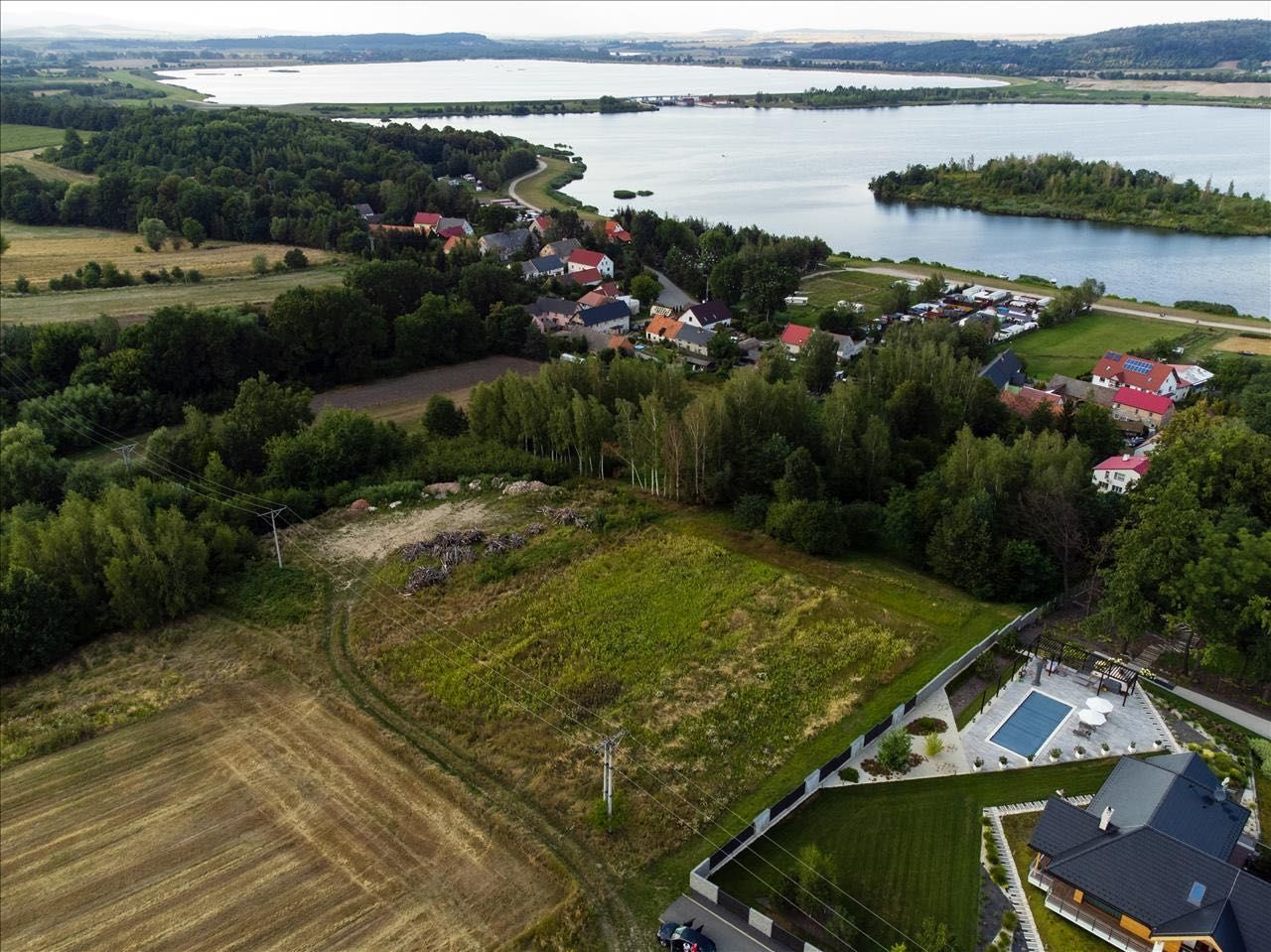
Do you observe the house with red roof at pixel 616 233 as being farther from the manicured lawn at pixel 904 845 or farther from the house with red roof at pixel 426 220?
the manicured lawn at pixel 904 845

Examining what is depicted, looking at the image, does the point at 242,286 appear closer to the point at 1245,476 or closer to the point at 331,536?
the point at 331,536

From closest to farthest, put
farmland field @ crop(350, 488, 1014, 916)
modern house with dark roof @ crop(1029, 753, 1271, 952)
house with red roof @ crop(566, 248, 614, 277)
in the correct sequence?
1. modern house with dark roof @ crop(1029, 753, 1271, 952)
2. farmland field @ crop(350, 488, 1014, 916)
3. house with red roof @ crop(566, 248, 614, 277)

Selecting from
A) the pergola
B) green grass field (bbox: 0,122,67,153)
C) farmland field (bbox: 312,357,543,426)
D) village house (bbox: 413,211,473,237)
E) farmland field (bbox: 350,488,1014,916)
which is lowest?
farmland field (bbox: 312,357,543,426)

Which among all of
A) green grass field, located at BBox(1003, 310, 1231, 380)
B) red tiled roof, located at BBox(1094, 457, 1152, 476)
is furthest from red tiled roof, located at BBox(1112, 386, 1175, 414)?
red tiled roof, located at BBox(1094, 457, 1152, 476)

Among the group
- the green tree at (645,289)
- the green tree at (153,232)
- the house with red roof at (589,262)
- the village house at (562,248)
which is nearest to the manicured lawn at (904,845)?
the green tree at (645,289)

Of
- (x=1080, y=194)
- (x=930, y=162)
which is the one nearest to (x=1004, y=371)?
(x=1080, y=194)

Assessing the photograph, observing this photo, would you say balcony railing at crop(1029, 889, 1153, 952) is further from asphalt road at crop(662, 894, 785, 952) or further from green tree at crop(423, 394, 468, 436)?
green tree at crop(423, 394, 468, 436)

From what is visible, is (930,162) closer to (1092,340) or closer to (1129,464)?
(1092,340)

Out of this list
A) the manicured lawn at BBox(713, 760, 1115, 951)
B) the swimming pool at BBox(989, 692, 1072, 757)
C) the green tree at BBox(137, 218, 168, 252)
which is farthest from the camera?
the green tree at BBox(137, 218, 168, 252)

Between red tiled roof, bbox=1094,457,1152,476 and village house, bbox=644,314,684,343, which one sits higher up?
red tiled roof, bbox=1094,457,1152,476
